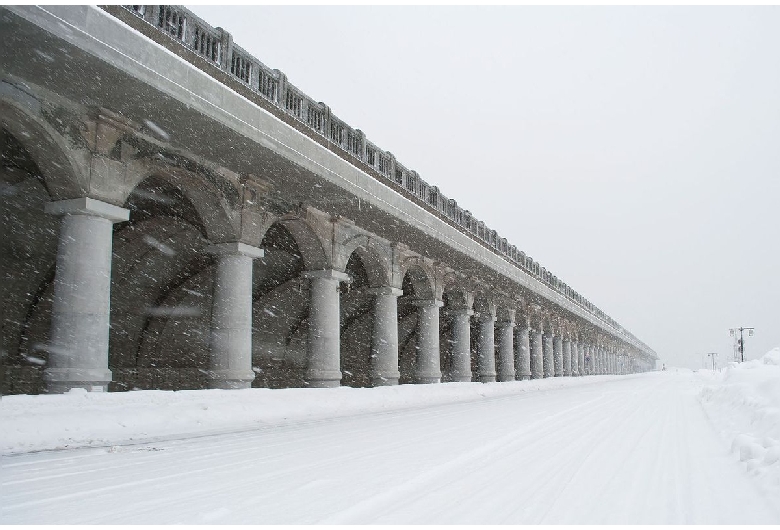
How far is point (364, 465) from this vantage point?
→ 6.34 meters

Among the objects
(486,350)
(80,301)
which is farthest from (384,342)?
(486,350)

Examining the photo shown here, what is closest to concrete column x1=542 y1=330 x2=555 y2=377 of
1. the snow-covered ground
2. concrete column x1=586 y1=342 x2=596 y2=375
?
concrete column x1=586 y1=342 x2=596 y2=375

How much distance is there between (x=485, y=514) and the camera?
428 centimetres

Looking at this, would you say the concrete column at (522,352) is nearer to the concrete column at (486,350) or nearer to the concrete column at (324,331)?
Answer: the concrete column at (486,350)

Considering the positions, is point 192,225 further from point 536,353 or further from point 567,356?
point 567,356

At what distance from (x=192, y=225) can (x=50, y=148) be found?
25.2 feet

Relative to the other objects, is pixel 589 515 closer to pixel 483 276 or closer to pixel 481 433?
pixel 481 433

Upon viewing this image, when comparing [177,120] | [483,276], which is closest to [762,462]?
[177,120]

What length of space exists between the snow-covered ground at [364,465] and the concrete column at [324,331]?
21.8 ft

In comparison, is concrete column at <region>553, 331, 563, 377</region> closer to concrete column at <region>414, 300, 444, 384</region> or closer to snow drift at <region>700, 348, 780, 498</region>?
concrete column at <region>414, 300, 444, 384</region>

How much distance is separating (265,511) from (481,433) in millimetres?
5693

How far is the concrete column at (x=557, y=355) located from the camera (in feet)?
188

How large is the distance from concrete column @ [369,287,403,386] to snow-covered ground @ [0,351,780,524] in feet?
34.3

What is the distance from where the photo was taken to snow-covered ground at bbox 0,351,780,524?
4359 mm
